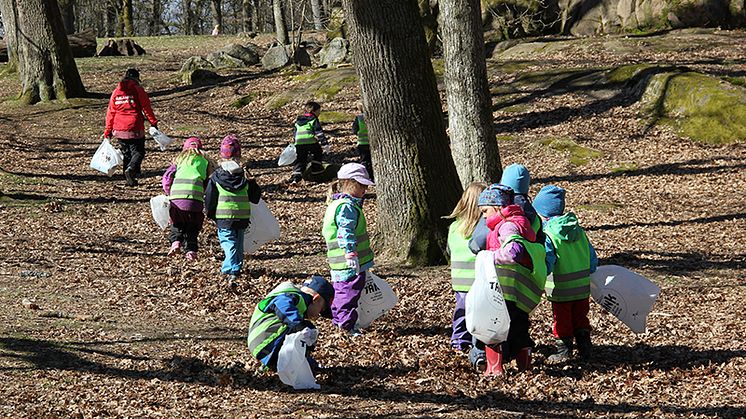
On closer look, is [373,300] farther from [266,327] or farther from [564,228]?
[564,228]

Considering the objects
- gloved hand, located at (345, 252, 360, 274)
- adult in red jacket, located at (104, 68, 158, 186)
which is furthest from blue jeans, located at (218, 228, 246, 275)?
adult in red jacket, located at (104, 68, 158, 186)


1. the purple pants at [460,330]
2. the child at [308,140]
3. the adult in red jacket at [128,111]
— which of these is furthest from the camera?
the child at [308,140]

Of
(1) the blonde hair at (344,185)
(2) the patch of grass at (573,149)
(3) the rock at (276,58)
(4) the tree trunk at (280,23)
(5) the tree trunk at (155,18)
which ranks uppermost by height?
(5) the tree trunk at (155,18)

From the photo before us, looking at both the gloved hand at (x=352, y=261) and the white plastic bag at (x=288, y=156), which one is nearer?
the gloved hand at (x=352, y=261)

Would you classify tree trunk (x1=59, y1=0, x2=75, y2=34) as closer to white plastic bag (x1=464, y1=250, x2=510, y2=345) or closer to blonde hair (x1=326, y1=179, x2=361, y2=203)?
blonde hair (x1=326, y1=179, x2=361, y2=203)

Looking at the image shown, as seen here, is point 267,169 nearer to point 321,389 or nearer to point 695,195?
point 695,195

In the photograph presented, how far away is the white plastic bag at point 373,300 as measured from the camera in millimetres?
8250

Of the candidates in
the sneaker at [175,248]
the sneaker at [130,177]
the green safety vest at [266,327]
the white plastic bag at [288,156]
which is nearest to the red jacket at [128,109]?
the sneaker at [130,177]

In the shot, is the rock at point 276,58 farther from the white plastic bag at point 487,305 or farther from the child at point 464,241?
the white plastic bag at point 487,305

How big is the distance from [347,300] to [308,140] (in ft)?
25.8

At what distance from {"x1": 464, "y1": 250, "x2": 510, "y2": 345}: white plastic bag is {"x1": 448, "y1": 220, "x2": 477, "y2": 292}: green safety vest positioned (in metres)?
0.59

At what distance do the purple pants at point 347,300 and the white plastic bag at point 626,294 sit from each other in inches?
78.5

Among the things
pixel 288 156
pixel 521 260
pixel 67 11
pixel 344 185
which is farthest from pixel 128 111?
pixel 67 11

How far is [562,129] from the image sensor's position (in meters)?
18.1
